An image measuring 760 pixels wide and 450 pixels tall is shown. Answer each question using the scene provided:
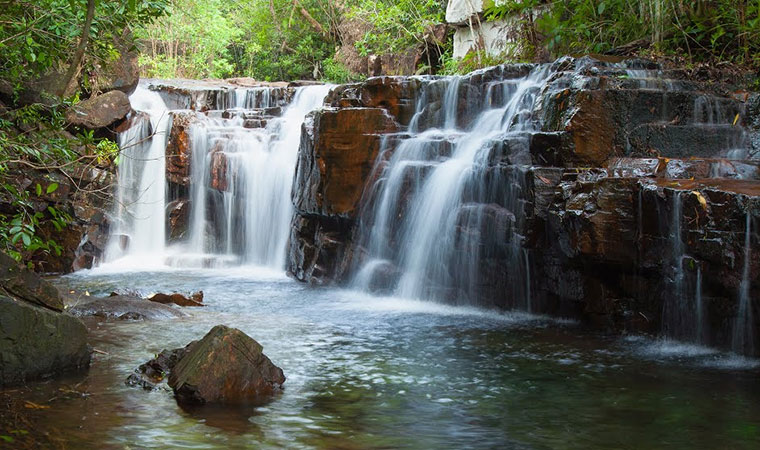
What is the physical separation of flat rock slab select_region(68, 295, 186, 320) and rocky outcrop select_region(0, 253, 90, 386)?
2.54 metres

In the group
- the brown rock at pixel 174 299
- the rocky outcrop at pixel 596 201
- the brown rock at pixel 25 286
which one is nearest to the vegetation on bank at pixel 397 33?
the rocky outcrop at pixel 596 201

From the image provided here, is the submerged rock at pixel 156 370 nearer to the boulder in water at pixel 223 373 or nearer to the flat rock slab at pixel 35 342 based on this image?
the boulder in water at pixel 223 373

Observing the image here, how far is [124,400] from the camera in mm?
5617

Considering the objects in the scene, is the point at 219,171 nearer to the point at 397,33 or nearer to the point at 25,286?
the point at 397,33

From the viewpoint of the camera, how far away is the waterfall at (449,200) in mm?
10000

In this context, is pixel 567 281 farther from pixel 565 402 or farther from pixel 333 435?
pixel 333 435

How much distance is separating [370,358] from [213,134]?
10.1m

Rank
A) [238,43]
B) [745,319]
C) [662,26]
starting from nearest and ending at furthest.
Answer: [745,319] → [662,26] → [238,43]

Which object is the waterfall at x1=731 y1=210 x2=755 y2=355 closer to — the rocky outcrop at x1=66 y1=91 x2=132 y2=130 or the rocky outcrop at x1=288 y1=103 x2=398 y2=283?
the rocky outcrop at x1=288 y1=103 x2=398 y2=283

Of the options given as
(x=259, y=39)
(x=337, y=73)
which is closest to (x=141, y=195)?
(x=337, y=73)

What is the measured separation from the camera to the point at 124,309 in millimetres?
9039

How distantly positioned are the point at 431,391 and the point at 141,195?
36.7 feet

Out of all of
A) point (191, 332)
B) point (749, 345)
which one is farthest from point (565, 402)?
point (191, 332)

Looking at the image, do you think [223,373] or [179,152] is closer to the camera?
[223,373]
